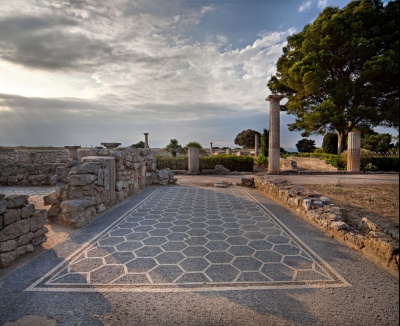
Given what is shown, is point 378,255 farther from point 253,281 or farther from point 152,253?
point 152,253

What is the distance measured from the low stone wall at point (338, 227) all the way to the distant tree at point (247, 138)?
3912cm

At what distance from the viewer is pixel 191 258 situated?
3680 millimetres

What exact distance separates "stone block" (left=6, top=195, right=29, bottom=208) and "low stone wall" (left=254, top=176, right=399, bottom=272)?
5.44 m

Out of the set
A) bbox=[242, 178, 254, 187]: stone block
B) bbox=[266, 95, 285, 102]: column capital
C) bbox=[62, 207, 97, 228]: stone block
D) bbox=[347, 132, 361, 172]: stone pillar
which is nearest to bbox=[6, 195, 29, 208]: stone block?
bbox=[62, 207, 97, 228]: stone block

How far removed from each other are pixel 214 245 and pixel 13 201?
129 inches

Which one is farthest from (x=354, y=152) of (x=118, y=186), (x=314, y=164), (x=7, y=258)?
(x=7, y=258)

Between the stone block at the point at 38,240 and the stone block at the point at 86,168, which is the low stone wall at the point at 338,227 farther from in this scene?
the stone block at the point at 86,168

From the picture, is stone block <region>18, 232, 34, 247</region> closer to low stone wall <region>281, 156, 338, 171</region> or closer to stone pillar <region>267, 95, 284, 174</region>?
stone pillar <region>267, 95, 284, 174</region>

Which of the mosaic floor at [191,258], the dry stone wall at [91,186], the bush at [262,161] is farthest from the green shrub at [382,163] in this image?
the dry stone wall at [91,186]

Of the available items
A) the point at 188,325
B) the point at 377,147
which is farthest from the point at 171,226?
the point at 377,147

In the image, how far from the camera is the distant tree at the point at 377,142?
25.0 meters

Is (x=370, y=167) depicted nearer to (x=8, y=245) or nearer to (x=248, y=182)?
(x=248, y=182)

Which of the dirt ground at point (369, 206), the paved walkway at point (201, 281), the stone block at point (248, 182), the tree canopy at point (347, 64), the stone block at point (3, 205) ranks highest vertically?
the tree canopy at point (347, 64)

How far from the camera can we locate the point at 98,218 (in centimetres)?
600
